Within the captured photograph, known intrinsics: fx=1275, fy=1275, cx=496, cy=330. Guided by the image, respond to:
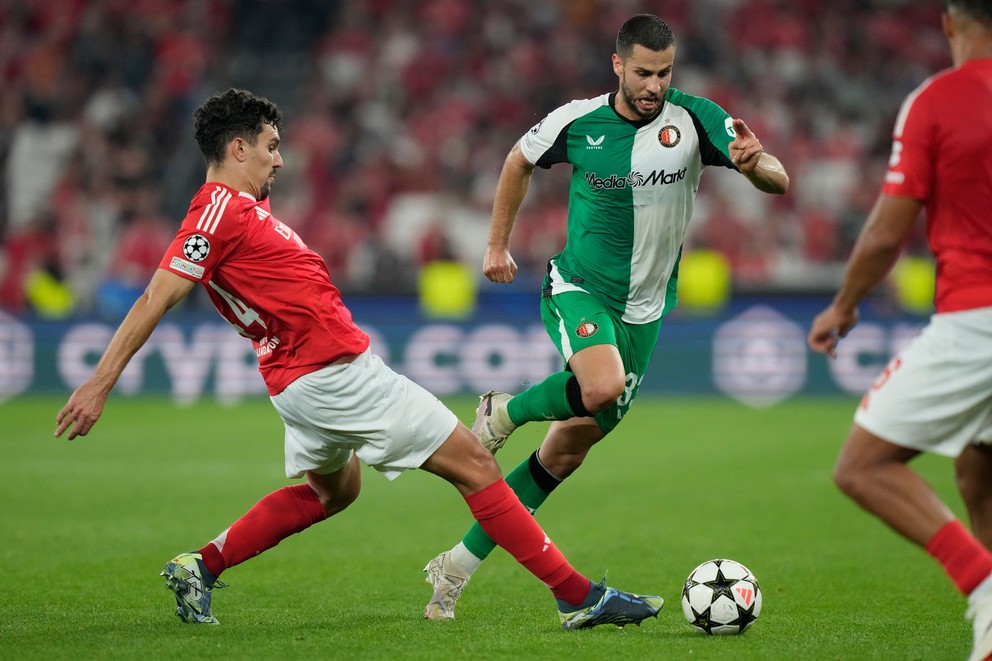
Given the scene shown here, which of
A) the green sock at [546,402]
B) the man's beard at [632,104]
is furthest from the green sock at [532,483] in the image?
the man's beard at [632,104]

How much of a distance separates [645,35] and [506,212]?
1.08 meters

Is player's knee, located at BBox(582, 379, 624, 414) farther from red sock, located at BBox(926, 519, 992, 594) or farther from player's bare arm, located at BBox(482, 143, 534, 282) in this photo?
red sock, located at BBox(926, 519, 992, 594)

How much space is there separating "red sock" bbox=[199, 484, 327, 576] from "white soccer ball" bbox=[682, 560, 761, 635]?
1.72 meters

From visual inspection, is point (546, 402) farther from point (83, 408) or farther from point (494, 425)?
point (83, 408)

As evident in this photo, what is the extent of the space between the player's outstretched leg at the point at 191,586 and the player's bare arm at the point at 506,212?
1910mm

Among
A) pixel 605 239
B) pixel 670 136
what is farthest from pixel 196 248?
pixel 670 136

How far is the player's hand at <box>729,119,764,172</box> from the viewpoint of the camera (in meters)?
5.25

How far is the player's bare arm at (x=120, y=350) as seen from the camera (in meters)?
4.88

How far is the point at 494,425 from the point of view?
6055 mm

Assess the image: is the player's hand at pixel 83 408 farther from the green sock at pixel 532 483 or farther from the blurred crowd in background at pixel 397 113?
the blurred crowd in background at pixel 397 113

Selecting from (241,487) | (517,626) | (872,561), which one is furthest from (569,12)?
(517,626)

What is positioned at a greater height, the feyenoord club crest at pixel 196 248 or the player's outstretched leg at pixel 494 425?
the feyenoord club crest at pixel 196 248

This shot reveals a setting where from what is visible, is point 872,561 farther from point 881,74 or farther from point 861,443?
point 881,74

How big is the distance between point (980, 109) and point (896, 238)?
48 centimetres
